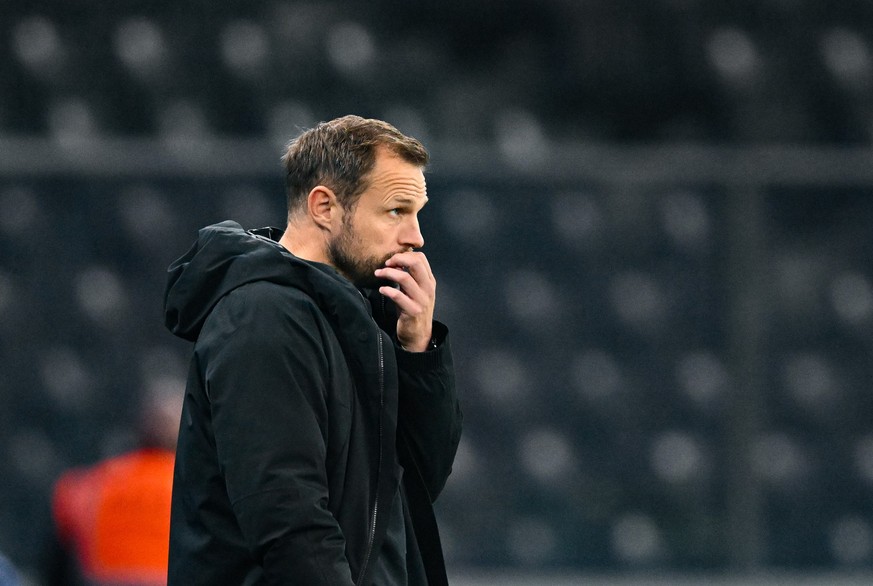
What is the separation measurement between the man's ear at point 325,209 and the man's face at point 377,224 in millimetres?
14

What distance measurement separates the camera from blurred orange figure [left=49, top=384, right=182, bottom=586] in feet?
13.4

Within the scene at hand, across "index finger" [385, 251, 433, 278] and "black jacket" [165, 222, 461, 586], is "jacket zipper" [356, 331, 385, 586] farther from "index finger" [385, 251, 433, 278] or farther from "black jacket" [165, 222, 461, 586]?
"index finger" [385, 251, 433, 278]

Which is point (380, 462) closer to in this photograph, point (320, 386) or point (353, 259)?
point (320, 386)

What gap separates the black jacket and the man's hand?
1.4 inches

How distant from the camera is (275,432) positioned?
1877 millimetres

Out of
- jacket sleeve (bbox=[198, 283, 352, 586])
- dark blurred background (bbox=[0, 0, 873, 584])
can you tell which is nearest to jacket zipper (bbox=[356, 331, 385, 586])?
jacket sleeve (bbox=[198, 283, 352, 586])

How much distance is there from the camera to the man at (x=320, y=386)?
188cm

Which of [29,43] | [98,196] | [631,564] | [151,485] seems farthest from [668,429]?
[29,43]

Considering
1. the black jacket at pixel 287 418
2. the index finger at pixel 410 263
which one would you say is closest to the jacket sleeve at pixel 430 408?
the black jacket at pixel 287 418

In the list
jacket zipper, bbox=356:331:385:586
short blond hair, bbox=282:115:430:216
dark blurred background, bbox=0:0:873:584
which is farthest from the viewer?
dark blurred background, bbox=0:0:873:584

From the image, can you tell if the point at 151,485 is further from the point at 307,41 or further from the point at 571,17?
the point at 571,17

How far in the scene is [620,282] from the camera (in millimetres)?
5043

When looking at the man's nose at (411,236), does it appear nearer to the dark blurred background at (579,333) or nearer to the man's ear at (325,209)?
the man's ear at (325,209)

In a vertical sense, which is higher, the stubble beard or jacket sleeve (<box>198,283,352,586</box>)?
the stubble beard
